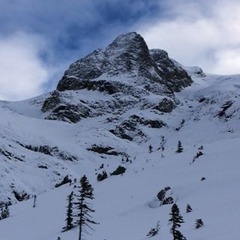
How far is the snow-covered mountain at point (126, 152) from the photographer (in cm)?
4100

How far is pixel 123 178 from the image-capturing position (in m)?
60.2

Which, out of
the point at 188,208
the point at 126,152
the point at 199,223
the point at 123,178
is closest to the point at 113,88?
the point at 126,152

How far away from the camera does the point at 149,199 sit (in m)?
46.7

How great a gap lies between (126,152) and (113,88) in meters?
56.1

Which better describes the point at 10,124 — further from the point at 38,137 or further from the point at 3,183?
the point at 3,183

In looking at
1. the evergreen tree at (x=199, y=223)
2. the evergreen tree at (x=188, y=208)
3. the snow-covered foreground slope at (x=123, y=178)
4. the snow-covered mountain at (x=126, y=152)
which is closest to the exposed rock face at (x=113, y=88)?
the snow-covered mountain at (x=126, y=152)

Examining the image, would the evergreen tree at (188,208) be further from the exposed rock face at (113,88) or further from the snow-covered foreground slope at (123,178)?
the exposed rock face at (113,88)

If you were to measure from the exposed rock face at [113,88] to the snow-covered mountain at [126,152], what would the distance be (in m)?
0.33

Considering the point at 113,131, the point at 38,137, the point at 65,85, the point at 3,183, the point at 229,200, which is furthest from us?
the point at 65,85

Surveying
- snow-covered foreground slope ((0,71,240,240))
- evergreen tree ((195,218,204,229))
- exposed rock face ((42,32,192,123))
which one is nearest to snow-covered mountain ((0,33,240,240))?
snow-covered foreground slope ((0,71,240,240))

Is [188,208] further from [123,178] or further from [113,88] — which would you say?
[113,88]

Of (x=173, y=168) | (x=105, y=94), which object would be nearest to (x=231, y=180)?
(x=173, y=168)

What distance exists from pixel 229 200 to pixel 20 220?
23.4 metres

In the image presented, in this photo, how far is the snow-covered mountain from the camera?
41000mm
